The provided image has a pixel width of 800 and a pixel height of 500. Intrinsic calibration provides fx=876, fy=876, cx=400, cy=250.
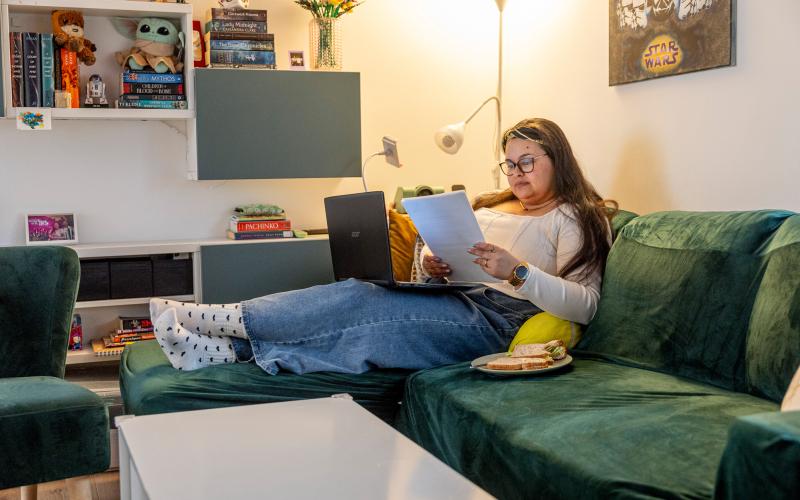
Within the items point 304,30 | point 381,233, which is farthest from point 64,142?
point 381,233

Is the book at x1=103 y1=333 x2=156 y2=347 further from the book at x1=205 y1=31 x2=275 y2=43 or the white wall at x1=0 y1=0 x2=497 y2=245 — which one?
the book at x1=205 y1=31 x2=275 y2=43

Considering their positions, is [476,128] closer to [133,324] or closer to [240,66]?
[240,66]

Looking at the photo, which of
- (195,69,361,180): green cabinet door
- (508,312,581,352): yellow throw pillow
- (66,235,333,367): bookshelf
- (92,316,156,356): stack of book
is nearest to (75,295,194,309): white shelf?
(66,235,333,367): bookshelf

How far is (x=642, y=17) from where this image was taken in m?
2.99

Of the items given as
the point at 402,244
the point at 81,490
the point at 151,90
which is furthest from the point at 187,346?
the point at 151,90

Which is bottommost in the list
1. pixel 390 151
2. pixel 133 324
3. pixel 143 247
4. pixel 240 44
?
pixel 133 324

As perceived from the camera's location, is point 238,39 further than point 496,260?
Yes

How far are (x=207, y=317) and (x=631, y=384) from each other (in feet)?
3.74

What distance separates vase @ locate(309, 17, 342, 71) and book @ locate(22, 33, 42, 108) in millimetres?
1082

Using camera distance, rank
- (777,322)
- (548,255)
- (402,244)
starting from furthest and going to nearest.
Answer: (402,244) → (548,255) → (777,322)

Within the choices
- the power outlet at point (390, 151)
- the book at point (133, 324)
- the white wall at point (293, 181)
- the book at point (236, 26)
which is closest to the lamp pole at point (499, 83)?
the white wall at point (293, 181)

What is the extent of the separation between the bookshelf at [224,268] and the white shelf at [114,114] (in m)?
0.50

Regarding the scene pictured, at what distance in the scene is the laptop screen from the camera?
2.53 m

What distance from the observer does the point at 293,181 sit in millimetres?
3900
